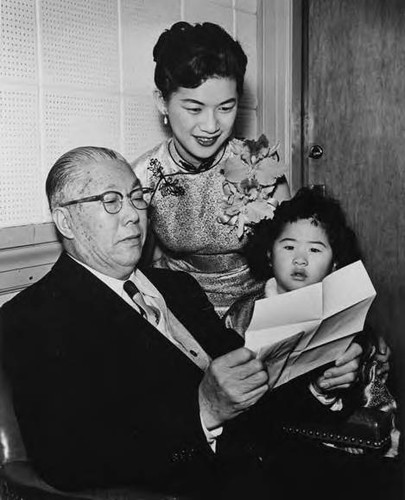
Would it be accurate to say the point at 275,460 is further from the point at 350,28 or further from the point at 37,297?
the point at 350,28

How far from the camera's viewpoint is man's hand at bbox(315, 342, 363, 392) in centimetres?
168

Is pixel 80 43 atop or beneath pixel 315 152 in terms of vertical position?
atop

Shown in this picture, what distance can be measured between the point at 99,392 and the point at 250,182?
98 centimetres

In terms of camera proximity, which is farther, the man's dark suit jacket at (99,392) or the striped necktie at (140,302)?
the striped necktie at (140,302)

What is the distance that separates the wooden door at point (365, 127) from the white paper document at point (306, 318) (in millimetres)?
2088

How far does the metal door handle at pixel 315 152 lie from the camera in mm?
3551

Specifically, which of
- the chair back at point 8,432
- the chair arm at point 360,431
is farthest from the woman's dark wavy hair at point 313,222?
the chair back at point 8,432

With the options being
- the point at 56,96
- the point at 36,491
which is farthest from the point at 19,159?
the point at 36,491

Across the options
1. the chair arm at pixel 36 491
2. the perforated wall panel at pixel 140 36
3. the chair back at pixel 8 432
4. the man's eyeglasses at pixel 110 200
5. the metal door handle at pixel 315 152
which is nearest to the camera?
the chair arm at pixel 36 491

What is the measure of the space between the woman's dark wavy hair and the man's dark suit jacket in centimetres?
63

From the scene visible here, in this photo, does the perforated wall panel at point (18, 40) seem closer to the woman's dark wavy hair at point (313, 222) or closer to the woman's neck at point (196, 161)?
the woman's neck at point (196, 161)

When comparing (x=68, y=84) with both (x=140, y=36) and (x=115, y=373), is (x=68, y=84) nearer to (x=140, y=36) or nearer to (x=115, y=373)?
(x=140, y=36)

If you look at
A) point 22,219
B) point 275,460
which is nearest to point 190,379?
point 275,460

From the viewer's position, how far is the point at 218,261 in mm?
Result: 2375
